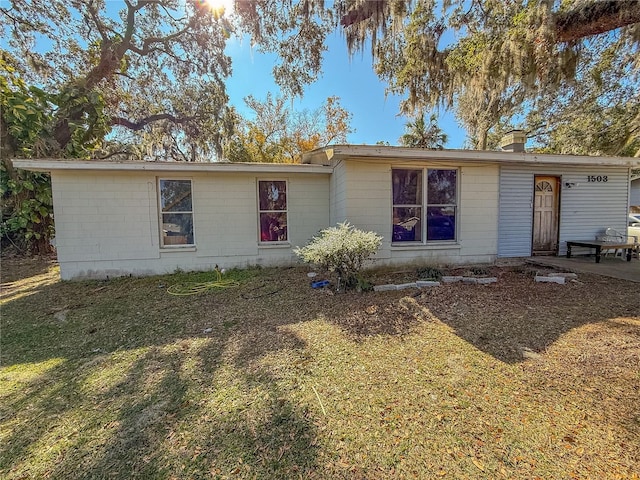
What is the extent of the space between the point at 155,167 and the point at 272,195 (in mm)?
2725

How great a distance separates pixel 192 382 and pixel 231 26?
36.3 feet

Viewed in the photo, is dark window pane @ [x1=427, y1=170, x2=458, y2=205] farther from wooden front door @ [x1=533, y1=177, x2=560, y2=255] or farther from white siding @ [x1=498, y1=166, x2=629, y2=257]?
wooden front door @ [x1=533, y1=177, x2=560, y2=255]

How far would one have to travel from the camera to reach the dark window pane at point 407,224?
691cm

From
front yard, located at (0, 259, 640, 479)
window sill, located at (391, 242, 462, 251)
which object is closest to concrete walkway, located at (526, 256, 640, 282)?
front yard, located at (0, 259, 640, 479)

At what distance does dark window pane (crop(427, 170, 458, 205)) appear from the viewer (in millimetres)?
6906

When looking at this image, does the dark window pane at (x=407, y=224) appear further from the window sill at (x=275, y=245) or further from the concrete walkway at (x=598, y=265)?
the concrete walkway at (x=598, y=265)

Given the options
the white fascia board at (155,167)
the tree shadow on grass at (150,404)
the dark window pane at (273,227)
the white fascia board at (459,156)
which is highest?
the white fascia board at (459,156)

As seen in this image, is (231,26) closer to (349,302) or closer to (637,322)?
(349,302)

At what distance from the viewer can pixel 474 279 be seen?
5785 mm

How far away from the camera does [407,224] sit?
699 cm

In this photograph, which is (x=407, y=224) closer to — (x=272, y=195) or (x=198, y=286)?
(x=272, y=195)

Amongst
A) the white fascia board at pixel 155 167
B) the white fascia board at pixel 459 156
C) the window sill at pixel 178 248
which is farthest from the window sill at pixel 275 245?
the white fascia board at pixel 459 156

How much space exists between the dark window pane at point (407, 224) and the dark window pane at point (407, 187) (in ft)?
0.63

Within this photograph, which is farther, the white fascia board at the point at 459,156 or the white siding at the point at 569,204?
the white siding at the point at 569,204
